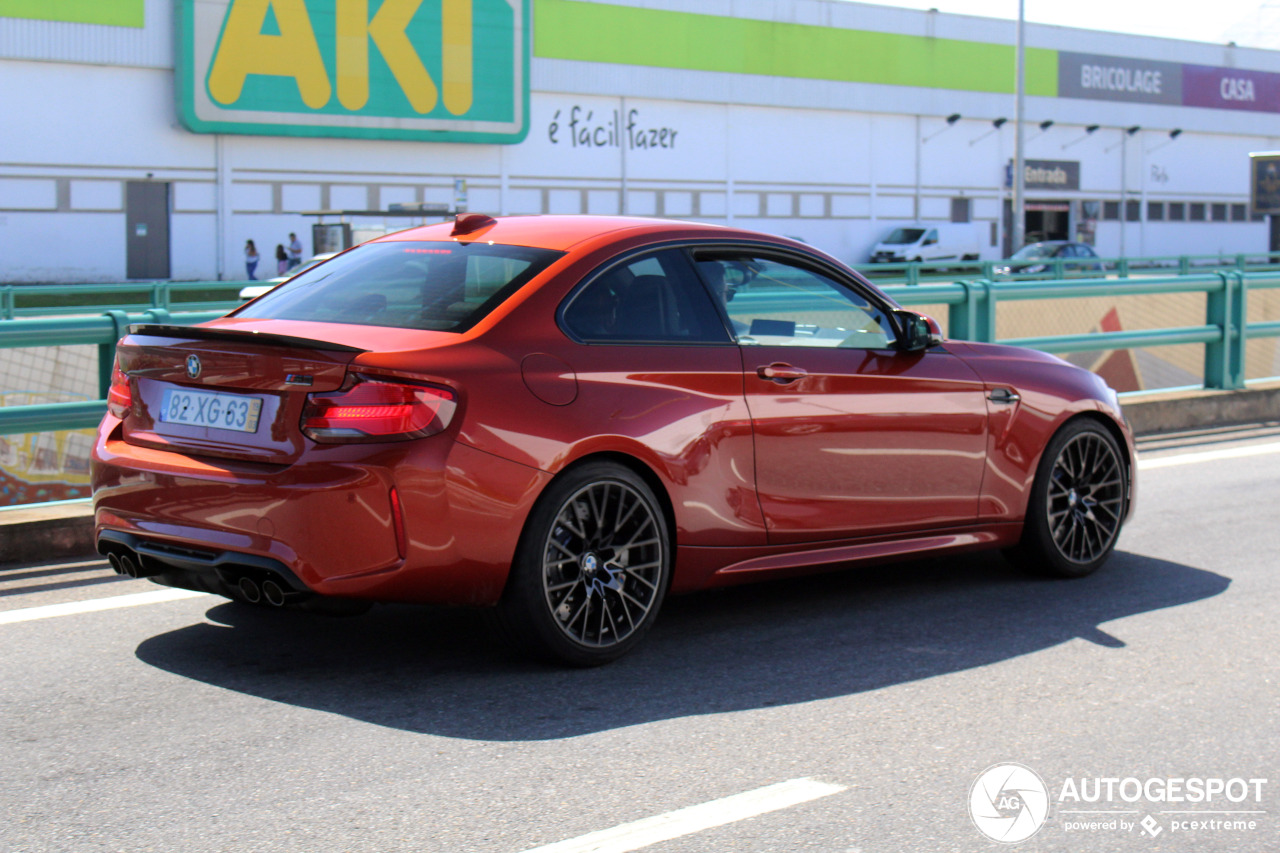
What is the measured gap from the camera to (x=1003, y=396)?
6.10 meters

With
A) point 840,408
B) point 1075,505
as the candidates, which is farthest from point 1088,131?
point 840,408

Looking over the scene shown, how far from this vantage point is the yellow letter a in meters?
39.1

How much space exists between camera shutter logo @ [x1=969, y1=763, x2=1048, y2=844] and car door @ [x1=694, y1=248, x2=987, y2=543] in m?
1.60

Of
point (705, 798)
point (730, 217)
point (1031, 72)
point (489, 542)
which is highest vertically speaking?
point (1031, 72)

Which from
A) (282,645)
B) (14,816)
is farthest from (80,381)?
(14,816)

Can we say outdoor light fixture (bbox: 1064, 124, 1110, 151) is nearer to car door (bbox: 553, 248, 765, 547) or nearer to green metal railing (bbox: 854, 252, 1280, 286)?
A: green metal railing (bbox: 854, 252, 1280, 286)

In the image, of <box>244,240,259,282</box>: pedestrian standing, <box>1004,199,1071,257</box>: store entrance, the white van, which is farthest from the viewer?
<box>1004,199,1071,257</box>: store entrance

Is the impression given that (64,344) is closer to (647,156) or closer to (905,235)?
(647,156)

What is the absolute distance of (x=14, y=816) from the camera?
3.50m

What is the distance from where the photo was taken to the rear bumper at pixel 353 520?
4305 millimetres

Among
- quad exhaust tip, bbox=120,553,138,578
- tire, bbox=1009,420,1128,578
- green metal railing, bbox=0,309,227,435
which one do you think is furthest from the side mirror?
green metal railing, bbox=0,309,227,435

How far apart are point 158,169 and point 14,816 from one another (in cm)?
3842

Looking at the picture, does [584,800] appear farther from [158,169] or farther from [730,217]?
[730,217]

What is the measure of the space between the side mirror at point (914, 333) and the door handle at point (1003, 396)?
398 mm
